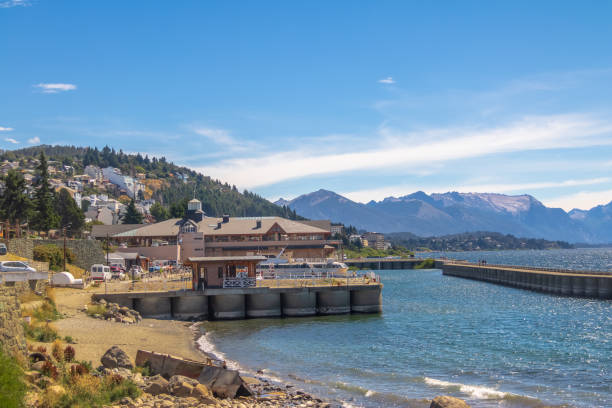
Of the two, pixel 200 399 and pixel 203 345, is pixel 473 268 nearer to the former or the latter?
pixel 203 345

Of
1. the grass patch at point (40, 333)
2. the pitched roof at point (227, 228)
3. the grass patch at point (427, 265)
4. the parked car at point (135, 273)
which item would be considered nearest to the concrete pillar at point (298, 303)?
the parked car at point (135, 273)

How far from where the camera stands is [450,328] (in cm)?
4784

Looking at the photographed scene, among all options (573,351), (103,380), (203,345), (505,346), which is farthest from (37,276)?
(573,351)

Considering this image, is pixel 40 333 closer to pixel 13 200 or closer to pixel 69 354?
pixel 69 354

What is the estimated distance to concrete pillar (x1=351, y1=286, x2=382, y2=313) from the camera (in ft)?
181

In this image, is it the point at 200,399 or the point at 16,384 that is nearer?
the point at 16,384

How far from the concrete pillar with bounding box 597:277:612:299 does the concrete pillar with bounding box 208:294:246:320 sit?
46.7 m

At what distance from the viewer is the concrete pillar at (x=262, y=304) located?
53.5m

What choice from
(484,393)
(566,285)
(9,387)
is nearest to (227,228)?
(566,285)

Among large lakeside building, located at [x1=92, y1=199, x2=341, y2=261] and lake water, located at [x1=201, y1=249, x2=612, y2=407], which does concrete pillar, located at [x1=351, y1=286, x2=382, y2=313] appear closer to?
lake water, located at [x1=201, y1=249, x2=612, y2=407]

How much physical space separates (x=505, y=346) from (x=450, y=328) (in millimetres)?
8823

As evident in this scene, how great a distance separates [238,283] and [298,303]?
19.7ft

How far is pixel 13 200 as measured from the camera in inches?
3602

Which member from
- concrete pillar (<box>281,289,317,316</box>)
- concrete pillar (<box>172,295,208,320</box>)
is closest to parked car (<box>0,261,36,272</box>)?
concrete pillar (<box>172,295,208,320</box>)
